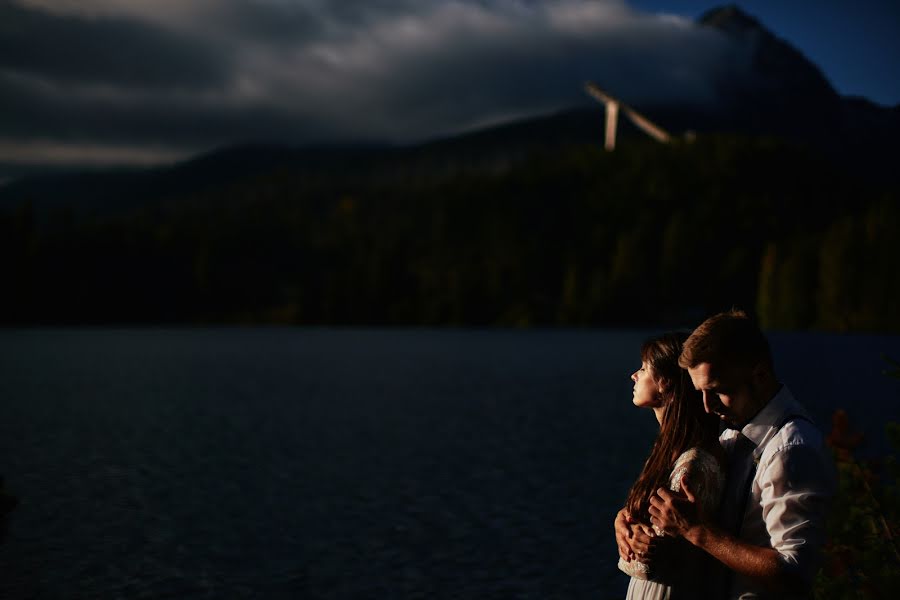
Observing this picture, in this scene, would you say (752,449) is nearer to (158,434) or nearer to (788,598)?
(788,598)

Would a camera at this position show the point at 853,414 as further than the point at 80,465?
Yes

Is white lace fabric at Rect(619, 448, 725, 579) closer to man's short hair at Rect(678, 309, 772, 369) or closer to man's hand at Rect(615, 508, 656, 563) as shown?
man's hand at Rect(615, 508, 656, 563)

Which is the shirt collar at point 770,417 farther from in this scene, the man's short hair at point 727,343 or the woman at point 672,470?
the woman at point 672,470

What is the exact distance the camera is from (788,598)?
18.1 feet

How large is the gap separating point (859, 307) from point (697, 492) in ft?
611

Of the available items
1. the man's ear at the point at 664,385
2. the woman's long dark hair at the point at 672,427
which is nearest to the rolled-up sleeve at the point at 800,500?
the woman's long dark hair at the point at 672,427

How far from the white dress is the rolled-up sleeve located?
1.46ft

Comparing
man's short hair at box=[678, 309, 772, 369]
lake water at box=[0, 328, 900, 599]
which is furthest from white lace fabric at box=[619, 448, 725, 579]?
lake water at box=[0, 328, 900, 599]

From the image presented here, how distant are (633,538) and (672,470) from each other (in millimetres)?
564

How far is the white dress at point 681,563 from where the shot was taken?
18.1 feet

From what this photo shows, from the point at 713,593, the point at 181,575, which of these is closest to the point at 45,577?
the point at 181,575

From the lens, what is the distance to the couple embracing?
5.08 metres

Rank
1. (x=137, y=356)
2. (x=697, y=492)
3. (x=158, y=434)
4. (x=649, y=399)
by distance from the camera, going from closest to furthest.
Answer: (x=697, y=492), (x=649, y=399), (x=158, y=434), (x=137, y=356)

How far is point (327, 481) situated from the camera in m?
36.7
